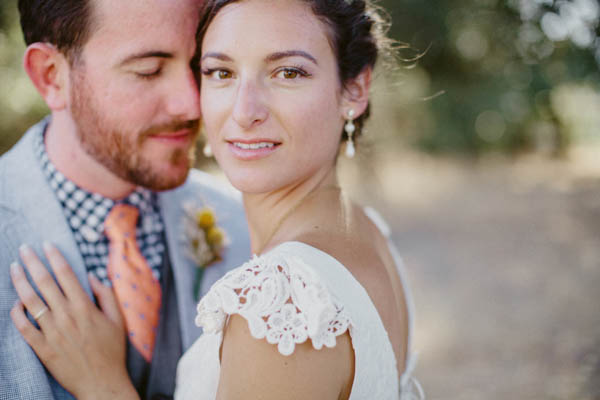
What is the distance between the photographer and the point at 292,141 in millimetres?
1928

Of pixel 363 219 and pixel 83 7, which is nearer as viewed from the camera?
pixel 363 219

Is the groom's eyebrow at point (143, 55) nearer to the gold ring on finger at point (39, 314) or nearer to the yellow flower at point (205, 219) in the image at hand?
the yellow flower at point (205, 219)

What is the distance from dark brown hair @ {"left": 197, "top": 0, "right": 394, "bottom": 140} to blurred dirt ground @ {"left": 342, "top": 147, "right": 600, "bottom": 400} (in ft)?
11.8

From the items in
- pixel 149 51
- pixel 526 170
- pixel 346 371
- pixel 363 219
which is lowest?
pixel 526 170

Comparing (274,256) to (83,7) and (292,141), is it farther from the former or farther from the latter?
(83,7)

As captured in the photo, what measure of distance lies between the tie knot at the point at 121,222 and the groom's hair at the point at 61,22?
75 centimetres

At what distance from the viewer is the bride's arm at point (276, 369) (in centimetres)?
142

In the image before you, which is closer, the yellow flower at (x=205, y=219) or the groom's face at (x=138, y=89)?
the groom's face at (x=138, y=89)

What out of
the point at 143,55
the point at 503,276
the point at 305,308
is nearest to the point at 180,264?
the point at 143,55

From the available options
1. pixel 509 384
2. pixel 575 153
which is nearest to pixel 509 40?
pixel 575 153

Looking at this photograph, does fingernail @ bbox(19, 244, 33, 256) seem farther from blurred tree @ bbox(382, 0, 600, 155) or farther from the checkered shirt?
blurred tree @ bbox(382, 0, 600, 155)

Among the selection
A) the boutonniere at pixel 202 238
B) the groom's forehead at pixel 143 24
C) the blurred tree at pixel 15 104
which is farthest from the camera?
the blurred tree at pixel 15 104

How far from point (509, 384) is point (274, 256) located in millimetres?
4058

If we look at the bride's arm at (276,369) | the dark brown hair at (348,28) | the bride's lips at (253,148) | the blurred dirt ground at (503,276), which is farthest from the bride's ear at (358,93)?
the blurred dirt ground at (503,276)
